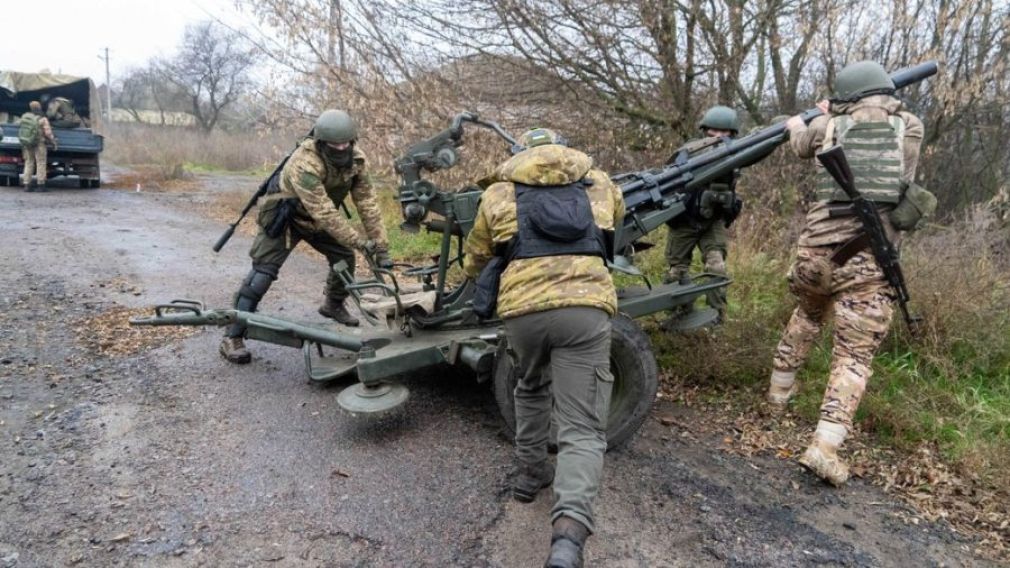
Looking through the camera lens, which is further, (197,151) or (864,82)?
(197,151)

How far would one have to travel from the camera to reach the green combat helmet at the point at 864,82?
3.41 meters

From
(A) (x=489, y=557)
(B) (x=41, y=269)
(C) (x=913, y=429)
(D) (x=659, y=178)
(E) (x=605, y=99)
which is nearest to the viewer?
(A) (x=489, y=557)

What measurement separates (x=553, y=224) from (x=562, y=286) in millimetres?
248

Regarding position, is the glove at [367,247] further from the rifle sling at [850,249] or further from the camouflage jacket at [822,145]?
the rifle sling at [850,249]

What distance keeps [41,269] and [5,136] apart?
8.84m

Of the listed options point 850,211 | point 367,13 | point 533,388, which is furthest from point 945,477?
point 367,13

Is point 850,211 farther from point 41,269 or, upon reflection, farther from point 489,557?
point 41,269

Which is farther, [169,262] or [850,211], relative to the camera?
[169,262]

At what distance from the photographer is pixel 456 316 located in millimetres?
4086

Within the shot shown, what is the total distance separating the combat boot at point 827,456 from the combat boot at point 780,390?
0.66 meters

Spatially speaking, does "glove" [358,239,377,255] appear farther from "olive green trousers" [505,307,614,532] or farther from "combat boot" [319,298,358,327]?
"olive green trousers" [505,307,614,532]

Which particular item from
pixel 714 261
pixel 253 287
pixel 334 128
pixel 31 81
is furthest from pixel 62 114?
pixel 714 261

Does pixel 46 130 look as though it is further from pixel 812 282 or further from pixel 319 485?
pixel 812 282

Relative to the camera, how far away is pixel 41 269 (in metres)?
7.20
